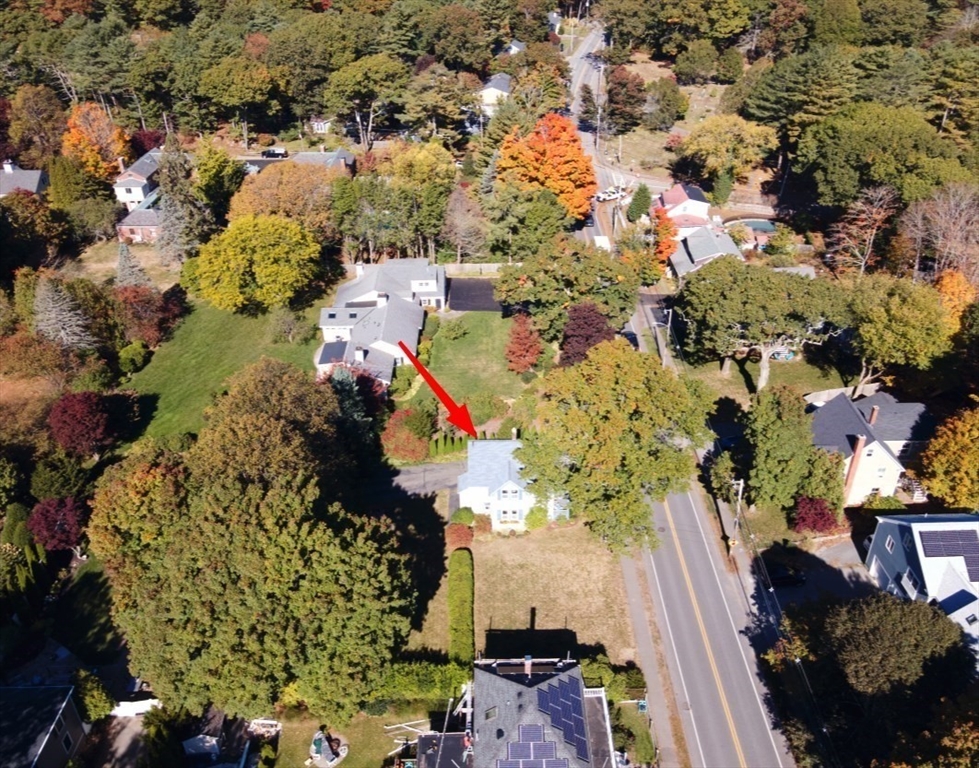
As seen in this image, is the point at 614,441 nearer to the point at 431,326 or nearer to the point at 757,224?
the point at 431,326

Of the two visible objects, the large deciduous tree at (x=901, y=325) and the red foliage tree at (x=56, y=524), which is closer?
the red foliage tree at (x=56, y=524)

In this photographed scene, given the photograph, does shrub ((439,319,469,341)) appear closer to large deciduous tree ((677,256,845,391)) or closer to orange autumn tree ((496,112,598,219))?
orange autumn tree ((496,112,598,219))

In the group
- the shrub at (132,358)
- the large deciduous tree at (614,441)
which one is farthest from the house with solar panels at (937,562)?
the shrub at (132,358)

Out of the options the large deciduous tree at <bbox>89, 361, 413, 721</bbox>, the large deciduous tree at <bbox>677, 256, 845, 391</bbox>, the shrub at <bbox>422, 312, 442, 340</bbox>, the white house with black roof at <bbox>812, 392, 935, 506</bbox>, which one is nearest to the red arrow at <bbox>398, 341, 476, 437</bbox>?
the shrub at <bbox>422, 312, 442, 340</bbox>

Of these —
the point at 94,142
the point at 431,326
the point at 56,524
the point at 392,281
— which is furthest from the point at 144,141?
the point at 56,524

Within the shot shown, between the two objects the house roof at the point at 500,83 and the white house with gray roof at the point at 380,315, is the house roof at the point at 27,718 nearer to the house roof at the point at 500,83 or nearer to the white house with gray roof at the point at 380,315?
the white house with gray roof at the point at 380,315

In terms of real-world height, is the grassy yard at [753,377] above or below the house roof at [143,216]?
below
